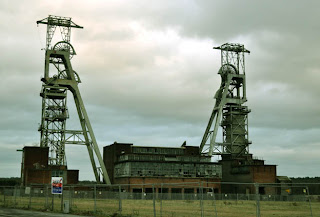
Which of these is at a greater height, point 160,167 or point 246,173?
point 160,167

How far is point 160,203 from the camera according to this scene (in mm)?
30406

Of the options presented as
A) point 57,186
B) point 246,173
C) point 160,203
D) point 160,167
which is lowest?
point 160,203

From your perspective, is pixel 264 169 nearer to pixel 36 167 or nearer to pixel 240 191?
pixel 240 191

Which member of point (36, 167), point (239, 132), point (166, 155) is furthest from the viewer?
point (239, 132)

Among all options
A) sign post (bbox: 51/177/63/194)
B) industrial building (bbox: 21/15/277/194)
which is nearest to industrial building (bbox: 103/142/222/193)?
industrial building (bbox: 21/15/277/194)

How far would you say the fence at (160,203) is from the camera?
2997 cm

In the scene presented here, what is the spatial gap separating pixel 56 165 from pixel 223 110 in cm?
4332

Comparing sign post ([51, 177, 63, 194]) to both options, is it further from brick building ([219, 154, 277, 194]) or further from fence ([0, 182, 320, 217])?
brick building ([219, 154, 277, 194])

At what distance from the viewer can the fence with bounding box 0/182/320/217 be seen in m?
30.0

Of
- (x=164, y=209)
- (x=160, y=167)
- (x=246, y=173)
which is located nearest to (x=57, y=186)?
(x=164, y=209)

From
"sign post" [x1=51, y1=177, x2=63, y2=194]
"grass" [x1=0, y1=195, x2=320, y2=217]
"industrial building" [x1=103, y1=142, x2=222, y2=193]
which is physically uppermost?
"industrial building" [x1=103, y1=142, x2=222, y2=193]

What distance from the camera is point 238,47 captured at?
10306 centimetres

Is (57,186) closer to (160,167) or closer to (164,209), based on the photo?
(164,209)

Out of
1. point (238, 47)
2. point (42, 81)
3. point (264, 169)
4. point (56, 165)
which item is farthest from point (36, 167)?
point (238, 47)
